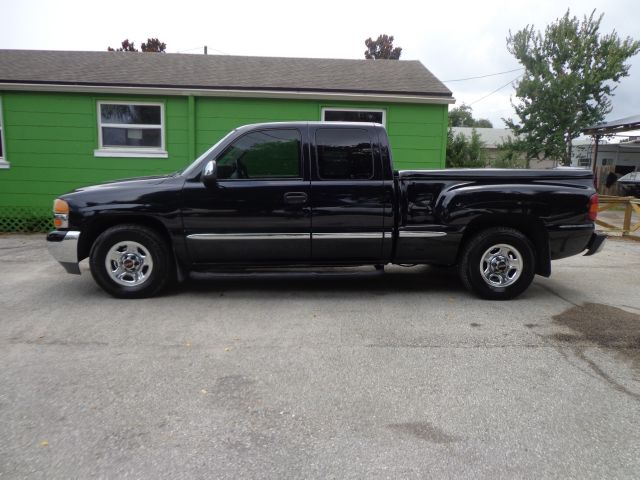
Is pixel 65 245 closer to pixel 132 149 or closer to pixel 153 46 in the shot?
pixel 132 149

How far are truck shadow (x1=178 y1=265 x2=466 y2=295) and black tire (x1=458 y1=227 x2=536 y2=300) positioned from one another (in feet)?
1.72

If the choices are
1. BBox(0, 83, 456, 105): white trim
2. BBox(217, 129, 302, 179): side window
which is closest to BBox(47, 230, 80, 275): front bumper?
BBox(217, 129, 302, 179): side window

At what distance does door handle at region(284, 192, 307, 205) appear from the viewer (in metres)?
5.78

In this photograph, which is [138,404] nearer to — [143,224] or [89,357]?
[89,357]

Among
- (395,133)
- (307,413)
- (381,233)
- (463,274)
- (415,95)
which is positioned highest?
(415,95)

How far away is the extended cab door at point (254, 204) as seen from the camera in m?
5.75

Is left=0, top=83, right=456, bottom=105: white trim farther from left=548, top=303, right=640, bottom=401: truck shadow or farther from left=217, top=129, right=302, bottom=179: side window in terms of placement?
left=548, top=303, right=640, bottom=401: truck shadow

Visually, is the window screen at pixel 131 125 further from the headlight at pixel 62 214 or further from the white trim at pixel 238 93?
the headlight at pixel 62 214

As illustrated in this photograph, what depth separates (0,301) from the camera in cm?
584

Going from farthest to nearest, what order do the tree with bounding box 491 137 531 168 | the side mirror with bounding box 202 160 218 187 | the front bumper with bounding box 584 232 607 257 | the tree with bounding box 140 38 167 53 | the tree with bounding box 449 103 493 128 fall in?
the tree with bounding box 449 103 493 128 → the tree with bounding box 140 38 167 53 → the tree with bounding box 491 137 531 168 → the front bumper with bounding box 584 232 607 257 → the side mirror with bounding box 202 160 218 187

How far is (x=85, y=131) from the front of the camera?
37.3 feet

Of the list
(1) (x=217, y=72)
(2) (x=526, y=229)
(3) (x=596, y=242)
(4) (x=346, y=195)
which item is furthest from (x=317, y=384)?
(1) (x=217, y=72)

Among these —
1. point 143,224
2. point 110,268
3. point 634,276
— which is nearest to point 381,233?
point 143,224

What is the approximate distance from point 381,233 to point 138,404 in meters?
3.32
